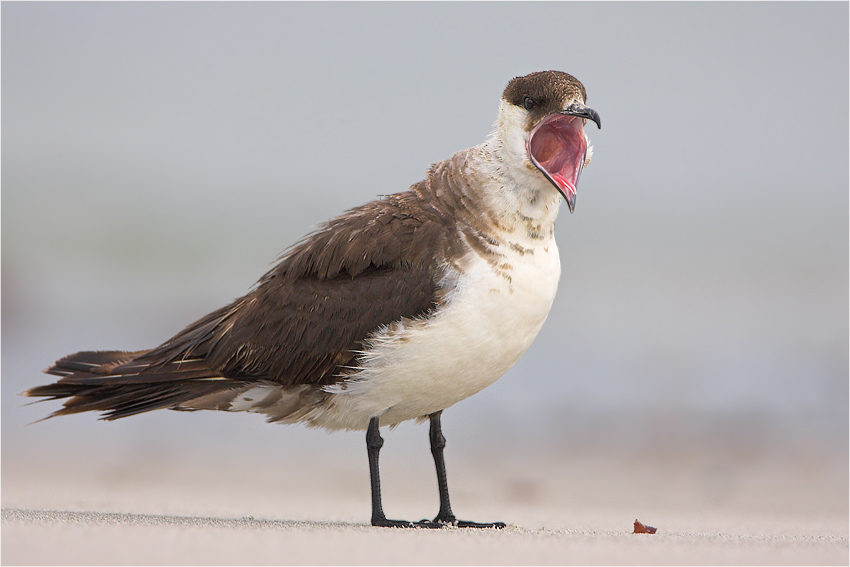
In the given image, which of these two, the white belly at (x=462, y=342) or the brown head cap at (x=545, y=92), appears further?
the brown head cap at (x=545, y=92)

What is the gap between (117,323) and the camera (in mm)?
15992

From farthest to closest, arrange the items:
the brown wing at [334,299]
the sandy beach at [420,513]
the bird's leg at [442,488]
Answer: the bird's leg at [442,488] → the brown wing at [334,299] → the sandy beach at [420,513]

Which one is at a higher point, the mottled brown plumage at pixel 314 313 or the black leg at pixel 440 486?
the mottled brown plumage at pixel 314 313

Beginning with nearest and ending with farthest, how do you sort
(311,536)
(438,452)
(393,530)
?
(311,536) → (393,530) → (438,452)

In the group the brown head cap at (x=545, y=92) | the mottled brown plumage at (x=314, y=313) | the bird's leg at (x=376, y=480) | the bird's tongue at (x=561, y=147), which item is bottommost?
the bird's leg at (x=376, y=480)

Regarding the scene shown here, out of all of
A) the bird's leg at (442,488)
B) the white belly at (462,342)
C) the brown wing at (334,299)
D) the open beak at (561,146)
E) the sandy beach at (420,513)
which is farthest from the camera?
the bird's leg at (442,488)

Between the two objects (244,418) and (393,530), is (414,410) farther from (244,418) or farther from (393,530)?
(244,418)

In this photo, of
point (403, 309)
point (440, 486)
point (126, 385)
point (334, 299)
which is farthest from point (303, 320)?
point (440, 486)

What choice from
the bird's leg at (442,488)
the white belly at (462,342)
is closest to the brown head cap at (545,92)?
the white belly at (462,342)

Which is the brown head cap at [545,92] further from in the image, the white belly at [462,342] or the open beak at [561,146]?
the white belly at [462,342]

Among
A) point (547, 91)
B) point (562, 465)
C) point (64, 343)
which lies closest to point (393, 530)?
point (547, 91)

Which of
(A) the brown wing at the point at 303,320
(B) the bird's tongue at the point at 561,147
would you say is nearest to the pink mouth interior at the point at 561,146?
(B) the bird's tongue at the point at 561,147

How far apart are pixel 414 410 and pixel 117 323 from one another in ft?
30.8

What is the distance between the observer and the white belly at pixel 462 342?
282 inches
